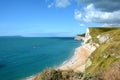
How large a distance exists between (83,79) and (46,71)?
8.16ft

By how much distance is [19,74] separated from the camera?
79.1 m

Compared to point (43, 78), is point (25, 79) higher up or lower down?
lower down

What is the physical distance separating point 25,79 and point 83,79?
58330mm

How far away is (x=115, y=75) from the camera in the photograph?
12.8 m

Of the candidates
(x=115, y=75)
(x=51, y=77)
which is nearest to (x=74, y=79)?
(x=51, y=77)

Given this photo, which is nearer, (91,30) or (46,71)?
(46,71)

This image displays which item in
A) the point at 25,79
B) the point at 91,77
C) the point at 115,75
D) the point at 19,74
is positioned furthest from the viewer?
the point at 19,74

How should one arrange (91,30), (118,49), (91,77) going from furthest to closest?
(91,30) < (118,49) < (91,77)

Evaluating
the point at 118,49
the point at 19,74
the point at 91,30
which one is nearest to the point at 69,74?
the point at 118,49

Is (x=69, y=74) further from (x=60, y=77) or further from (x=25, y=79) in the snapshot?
(x=25, y=79)

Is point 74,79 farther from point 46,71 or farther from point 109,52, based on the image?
point 109,52

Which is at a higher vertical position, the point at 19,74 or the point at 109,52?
the point at 109,52

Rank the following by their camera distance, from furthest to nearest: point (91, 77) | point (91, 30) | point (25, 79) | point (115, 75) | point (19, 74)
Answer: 1. point (91, 30)
2. point (19, 74)
3. point (25, 79)
4. point (91, 77)
5. point (115, 75)

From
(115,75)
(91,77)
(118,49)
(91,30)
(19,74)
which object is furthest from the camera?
(91,30)
